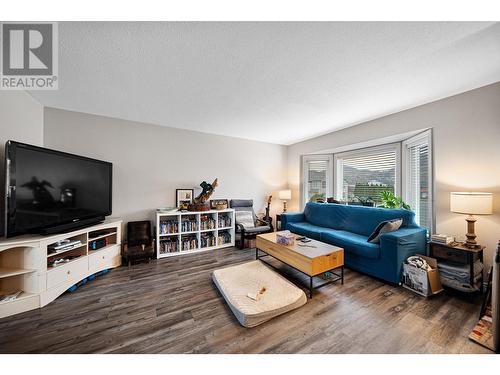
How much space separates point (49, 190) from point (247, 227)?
287 cm

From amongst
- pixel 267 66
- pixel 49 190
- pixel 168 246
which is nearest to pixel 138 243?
pixel 168 246

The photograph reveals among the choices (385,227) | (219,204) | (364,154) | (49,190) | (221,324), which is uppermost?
(364,154)

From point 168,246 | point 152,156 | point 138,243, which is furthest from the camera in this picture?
point 152,156

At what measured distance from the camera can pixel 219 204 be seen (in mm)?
3670

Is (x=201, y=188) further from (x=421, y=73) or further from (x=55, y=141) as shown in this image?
(x=421, y=73)

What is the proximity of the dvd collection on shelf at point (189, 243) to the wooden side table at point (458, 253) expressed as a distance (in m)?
3.44

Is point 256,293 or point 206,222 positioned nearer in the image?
point 256,293

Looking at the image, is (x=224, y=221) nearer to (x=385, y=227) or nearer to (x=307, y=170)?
(x=307, y=170)

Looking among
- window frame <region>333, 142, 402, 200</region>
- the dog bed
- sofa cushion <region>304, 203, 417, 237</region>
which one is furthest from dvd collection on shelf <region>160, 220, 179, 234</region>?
window frame <region>333, 142, 402, 200</region>

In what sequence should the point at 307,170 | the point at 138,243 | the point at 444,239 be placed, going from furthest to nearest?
1. the point at 307,170
2. the point at 138,243
3. the point at 444,239

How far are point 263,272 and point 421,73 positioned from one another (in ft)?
9.14

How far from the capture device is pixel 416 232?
220cm
